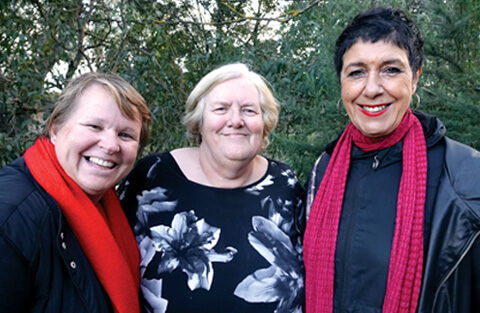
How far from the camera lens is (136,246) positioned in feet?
6.61

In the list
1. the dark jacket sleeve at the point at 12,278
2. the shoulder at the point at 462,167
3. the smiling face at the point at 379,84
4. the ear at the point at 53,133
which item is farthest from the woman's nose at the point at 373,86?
the dark jacket sleeve at the point at 12,278

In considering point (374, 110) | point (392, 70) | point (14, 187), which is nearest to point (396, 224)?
point (374, 110)

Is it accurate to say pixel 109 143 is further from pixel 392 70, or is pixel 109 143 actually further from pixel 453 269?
pixel 453 269

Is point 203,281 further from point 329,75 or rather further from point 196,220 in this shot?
point 329,75

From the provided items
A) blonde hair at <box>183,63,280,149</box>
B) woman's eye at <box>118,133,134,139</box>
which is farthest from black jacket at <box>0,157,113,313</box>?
blonde hair at <box>183,63,280,149</box>

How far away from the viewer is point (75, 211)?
157cm

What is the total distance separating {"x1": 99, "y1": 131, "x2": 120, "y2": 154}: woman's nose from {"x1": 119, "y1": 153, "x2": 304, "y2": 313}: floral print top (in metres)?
0.53

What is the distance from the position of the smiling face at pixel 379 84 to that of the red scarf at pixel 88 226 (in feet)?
3.72

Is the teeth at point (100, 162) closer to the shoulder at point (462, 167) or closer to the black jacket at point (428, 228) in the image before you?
the black jacket at point (428, 228)

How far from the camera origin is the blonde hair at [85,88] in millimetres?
1694

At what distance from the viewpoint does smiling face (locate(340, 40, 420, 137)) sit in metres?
1.77

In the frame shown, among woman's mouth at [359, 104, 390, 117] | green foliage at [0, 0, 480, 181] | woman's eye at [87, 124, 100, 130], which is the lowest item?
woman's eye at [87, 124, 100, 130]

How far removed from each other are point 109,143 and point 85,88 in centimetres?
23

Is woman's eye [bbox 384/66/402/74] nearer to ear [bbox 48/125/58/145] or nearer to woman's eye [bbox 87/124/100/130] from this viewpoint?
woman's eye [bbox 87/124/100/130]
